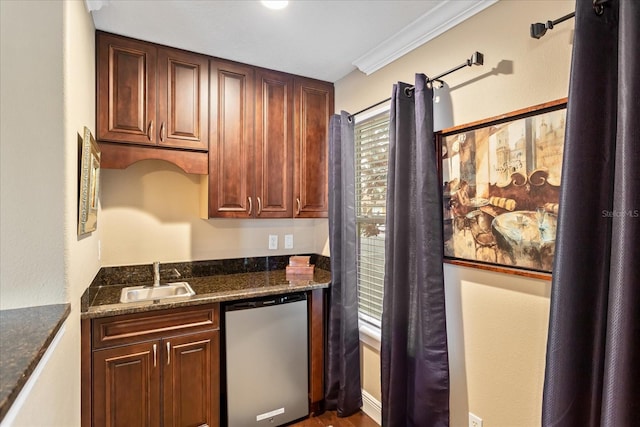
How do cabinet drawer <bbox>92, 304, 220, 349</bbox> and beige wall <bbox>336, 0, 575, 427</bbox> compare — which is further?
cabinet drawer <bbox>92, 304, 220, 349</bbox>

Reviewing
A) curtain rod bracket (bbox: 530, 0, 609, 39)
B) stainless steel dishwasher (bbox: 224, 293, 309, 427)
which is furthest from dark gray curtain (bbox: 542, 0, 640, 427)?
stainless steel dishwasher (bbox: 224, 293, 309, 427)

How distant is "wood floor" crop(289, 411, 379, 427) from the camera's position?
234cm

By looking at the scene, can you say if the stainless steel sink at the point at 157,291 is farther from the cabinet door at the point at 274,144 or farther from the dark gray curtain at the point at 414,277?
the dark gray curtain at the point at 414,277

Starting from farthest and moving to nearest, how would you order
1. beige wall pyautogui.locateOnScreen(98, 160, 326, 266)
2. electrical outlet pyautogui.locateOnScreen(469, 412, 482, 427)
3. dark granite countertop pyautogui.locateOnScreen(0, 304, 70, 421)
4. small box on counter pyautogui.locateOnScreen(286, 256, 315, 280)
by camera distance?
small box on counter pyautogui.locateOnScreen(286, 256, 315, 280)
beige wall pyautogui.locateOnScreen(98, 160, 326, 266)
electrical outlet pyautogui.locateOnScreen(469, 412, 482, 427)
dark granite countertop pyautogui.locateOnScreen(0, 304, 70, 421)

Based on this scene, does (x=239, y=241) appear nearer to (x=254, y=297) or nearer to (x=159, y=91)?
(x=254, y=297)

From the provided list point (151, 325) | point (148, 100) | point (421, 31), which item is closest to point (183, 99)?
point (148, 100)

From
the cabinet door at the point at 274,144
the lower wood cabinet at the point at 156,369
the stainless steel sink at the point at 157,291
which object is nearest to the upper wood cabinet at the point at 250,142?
the cabinet door at the point at 274,144

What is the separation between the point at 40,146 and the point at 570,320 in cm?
198

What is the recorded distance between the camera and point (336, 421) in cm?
238

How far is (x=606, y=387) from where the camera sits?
104cm

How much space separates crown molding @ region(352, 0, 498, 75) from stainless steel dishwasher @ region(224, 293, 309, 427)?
167 centimetres

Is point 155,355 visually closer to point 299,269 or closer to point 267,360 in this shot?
point 267,360

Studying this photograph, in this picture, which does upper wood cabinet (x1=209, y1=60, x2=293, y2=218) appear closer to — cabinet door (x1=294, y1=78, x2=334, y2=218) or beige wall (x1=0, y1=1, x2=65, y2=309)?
cabinet door (x1=294, y1=78, x2=334, y2=218)

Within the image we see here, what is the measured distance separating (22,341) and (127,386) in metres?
1.06
